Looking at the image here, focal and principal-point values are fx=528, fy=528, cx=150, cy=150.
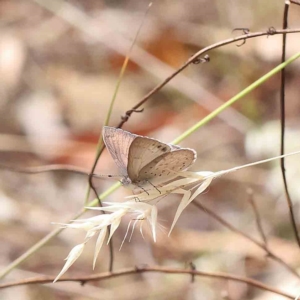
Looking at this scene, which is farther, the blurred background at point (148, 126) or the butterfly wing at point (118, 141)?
the blurred background at point (148, 126)

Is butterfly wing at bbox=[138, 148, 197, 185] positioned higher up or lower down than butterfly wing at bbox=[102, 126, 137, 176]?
lower down

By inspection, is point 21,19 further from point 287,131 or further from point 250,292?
point 250,292

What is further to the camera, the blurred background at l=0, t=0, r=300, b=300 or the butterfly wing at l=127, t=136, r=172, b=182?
the blurred background at l=0, t=0, r=300, b=300

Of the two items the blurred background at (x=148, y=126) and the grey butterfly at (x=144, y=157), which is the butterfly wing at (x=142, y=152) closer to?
the grey butterfly at (x=144, y=157)

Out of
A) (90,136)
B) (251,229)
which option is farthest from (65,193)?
→ (251,229)

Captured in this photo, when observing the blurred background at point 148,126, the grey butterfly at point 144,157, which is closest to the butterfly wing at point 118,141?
the grey butterfly at point 144,157

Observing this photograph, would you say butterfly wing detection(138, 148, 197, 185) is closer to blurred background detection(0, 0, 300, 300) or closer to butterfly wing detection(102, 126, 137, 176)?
butterfly wing detection(102, 126, 137, 176)

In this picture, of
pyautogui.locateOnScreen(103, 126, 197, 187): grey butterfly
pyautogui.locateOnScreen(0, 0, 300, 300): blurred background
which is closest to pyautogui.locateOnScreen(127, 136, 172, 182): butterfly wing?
pyautogui.locateOnScreen(103, 126, 197, 187): grey butterfly
